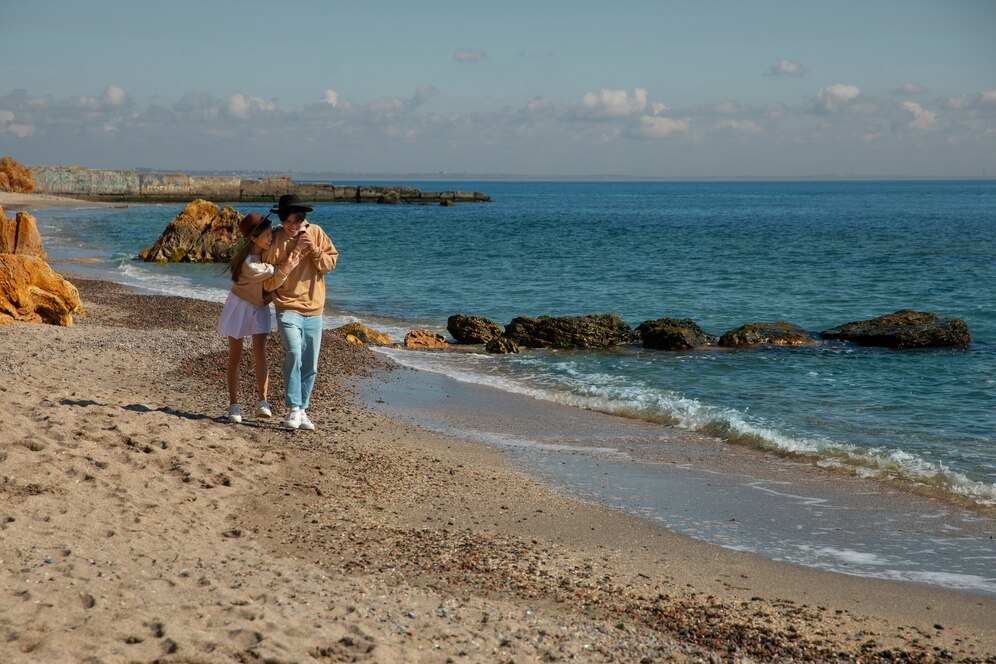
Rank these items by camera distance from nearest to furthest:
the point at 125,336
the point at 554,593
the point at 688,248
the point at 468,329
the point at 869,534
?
the point at 554,593 → the point at 869,534 → the point at 125,336 → the point at 468,329 → the point at 688,248

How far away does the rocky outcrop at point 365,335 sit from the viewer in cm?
1451

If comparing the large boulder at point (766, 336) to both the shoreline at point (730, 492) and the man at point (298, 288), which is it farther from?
the man at point (298, 288)

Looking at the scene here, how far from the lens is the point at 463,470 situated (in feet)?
23.7

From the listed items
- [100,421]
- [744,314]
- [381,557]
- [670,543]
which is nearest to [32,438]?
[100,421]

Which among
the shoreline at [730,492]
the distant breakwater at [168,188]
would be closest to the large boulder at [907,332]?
the shoreline at [730,492]

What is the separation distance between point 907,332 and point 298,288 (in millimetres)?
11833

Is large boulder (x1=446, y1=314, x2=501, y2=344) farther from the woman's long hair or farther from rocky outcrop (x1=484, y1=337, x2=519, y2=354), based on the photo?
the woman's long hair

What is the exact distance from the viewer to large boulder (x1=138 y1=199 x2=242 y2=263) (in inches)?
1160

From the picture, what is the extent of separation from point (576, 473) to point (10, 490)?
13.6 ft

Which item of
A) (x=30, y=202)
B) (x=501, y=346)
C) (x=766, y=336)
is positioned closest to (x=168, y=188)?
(x=30, y=202)

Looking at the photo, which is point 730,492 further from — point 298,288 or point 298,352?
point 298,288

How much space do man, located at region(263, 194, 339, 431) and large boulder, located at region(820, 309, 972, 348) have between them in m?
11.2

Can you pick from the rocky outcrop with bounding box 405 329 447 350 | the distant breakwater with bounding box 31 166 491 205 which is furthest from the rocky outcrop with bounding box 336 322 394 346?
the distant breakwater with bounding box 31 166 491 205

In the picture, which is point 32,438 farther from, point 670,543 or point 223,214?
point 223,214
